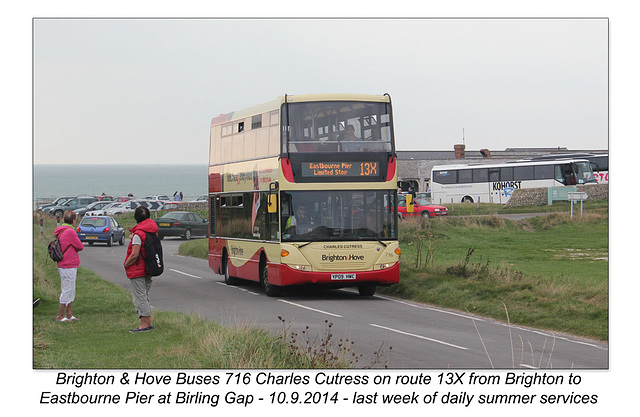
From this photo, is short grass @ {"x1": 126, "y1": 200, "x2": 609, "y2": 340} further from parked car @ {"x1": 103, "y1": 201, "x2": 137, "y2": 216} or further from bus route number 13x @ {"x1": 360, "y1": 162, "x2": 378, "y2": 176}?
parked car @ {"x1": 103, "y1": 201, "x2": 137, "y2": 216}

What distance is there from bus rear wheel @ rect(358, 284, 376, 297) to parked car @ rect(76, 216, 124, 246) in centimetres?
2808

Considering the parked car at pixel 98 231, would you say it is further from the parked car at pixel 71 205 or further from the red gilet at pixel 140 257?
the red gilet at pixel 140 257

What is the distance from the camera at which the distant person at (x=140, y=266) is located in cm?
1409

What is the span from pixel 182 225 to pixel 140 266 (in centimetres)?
4112

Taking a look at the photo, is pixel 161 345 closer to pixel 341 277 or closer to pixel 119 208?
pixel 341 277

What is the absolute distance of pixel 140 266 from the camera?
46.6ft

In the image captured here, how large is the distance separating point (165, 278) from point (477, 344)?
15.7 meters

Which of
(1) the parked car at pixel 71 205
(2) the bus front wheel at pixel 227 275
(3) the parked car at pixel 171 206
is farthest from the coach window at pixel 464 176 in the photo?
(2) the bus front wheel at pixel 227 275

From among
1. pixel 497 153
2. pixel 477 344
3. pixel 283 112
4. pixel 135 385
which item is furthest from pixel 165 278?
pixel 497 153

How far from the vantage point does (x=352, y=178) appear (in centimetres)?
2109

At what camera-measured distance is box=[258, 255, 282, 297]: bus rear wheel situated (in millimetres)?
22142

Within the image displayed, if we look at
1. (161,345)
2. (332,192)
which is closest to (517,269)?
(332,192)

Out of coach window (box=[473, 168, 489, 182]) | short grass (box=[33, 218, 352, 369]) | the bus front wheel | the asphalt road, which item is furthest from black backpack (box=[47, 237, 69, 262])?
coach window (box=[473, 168, 489, 182])

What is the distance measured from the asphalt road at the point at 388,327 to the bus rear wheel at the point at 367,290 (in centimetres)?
27
